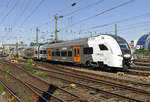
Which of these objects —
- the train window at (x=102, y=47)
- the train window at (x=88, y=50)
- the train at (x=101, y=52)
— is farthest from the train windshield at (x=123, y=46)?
the train window at (x=88, y=50)

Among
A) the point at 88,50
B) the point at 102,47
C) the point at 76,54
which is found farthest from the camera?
the point at 76,54

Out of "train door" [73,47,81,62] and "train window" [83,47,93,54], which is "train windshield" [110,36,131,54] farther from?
"train door" [73,47,81,62]

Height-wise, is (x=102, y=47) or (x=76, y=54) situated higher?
(x=102, y=47)

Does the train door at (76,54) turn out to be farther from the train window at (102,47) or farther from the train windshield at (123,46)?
the train windshield at (123,46)

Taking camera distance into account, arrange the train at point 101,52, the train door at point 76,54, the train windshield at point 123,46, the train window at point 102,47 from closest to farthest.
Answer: the train at point 101,52 → the train windshield at point 123,46 → the train window at point 102,47 → the train door at point 76,54

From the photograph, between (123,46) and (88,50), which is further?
(88,50)

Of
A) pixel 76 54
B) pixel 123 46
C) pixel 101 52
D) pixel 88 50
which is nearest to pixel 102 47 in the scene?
pixel 101 52

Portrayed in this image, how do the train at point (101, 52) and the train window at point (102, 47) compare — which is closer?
the train at point (101, 52)

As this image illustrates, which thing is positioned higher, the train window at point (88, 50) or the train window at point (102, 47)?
the train window at point (102, 47)

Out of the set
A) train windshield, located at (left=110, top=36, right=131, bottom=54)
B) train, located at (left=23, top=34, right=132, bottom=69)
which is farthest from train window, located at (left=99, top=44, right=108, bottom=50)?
train windshield, located at (left=110, top=36, right=131, bottom=54)

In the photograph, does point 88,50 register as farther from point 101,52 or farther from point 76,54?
point 76,54

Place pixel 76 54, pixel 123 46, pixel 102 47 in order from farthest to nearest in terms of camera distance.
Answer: pixel 76 54 < pixel 102 47 < pixel 123 46

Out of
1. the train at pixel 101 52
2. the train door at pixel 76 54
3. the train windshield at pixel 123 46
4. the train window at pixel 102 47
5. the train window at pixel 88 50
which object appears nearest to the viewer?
the train at pixel 101 52

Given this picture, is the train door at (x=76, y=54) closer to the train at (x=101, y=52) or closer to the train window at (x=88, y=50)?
the train at (x=101, y=52)
